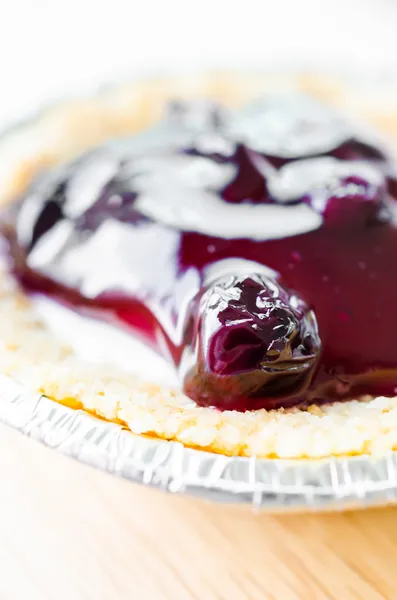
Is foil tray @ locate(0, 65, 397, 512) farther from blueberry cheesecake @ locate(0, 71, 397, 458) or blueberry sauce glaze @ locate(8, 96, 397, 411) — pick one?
blueberry sauce glaze @ locate(8, 96, 397, 411)

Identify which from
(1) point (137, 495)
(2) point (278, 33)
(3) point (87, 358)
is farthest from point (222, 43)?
(1) point (137, 495)

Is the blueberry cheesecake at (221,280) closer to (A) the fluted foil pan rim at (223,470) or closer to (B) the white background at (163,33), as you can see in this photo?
(A) the fluted foil pan rim at (223,470)

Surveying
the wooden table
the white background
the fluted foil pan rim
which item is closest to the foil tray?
the fluted foil pan rim

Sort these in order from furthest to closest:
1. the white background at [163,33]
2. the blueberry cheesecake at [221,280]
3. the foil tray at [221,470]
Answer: the white background at [163,33] → the blueberry cheesecake at [221,280] → the foil tray at [221,470]

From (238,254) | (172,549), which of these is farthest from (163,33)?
(172,549)

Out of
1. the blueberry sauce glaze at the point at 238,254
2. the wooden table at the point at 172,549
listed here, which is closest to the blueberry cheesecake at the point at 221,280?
the blueberry sauce glaze at the point at 238,254

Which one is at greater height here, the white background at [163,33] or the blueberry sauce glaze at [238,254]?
the blueberry sauce glaze at [238,254]
